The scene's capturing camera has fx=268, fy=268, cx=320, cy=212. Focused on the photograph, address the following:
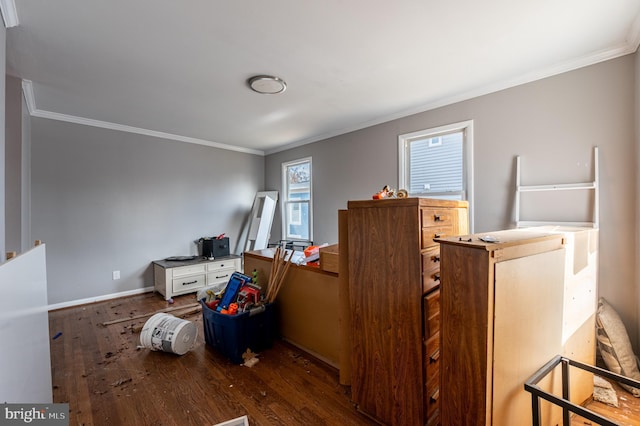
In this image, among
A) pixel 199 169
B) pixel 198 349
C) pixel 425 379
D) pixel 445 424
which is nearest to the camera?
pixel 445 424

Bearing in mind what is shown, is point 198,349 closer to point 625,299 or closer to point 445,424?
point 445,424

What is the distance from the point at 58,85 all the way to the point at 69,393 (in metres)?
2.70

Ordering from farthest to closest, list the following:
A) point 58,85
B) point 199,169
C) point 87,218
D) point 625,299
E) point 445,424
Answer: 1. point 199,169
2. point 87,218
3. point 58,85
4. point 625,299
5. point 445,424

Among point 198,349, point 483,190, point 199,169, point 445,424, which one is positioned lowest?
point 198,349

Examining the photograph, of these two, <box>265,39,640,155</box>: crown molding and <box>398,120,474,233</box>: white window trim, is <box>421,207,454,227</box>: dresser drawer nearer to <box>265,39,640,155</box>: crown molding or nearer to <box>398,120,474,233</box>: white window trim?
<box>398,120,474,233</box>: white window trim

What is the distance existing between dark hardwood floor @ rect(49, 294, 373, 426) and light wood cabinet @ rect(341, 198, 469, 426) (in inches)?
11.4

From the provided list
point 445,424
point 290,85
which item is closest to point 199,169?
point 290,85

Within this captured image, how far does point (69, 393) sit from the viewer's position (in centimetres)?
183

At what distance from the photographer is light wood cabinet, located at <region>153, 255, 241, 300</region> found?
376 cm

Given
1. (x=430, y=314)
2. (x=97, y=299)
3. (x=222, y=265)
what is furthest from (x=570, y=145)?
(x=97, y=299)

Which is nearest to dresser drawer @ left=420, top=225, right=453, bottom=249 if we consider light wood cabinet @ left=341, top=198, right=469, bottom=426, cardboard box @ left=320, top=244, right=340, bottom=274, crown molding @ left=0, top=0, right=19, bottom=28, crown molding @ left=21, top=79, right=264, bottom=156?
light wood cabinet @ left=341, top=198, right=469, bottom=426

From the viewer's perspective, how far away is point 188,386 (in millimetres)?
1899

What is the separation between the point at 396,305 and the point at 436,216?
0.54m

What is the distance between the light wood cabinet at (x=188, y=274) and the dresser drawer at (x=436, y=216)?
3608 mm
